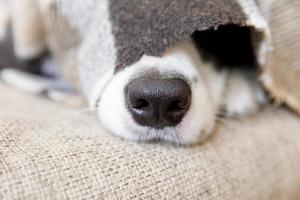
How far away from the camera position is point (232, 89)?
3.21ft

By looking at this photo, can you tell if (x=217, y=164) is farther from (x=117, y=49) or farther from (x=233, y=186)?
(x=117, y=49)

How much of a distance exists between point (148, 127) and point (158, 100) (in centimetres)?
6

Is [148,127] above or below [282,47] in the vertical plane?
below

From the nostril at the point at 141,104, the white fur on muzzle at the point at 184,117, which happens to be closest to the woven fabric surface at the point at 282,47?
the white fur on muzzle at the point at 184,117

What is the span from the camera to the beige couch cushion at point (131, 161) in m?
0.60

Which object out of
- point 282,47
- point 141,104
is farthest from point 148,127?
point 282,47

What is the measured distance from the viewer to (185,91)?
0.74 metres

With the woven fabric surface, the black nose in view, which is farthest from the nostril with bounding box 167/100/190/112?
the woven fabric surface

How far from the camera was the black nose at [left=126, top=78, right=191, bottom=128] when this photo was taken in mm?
713

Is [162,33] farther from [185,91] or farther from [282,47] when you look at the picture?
[282,47]

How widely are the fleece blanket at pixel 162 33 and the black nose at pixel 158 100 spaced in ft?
0.17

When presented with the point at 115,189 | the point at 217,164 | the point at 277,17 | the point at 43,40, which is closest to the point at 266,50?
the point at 277,17

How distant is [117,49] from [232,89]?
0.95 ft

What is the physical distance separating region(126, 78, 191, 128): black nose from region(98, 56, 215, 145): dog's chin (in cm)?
1
